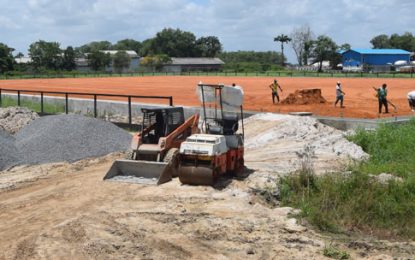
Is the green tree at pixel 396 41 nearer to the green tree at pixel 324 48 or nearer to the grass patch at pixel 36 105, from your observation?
the green tree at pixel 324 48

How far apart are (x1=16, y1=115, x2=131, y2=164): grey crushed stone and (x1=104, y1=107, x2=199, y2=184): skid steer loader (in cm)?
403

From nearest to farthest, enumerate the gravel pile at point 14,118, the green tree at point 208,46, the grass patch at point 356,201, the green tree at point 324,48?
the grass patch at point 356,201, the gravel pile at point 14,118, the green tree at point 324,48, the green tree at point 208,46

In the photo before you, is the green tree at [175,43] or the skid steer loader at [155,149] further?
the green tree at [175,43]

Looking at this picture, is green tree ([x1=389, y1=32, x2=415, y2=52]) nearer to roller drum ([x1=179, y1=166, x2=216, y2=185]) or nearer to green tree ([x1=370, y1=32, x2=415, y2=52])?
green tree ([x1=370, y1=32, x2=415, y2=52])

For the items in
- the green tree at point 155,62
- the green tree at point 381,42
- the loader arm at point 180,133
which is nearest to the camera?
the loader arm at point 180,133

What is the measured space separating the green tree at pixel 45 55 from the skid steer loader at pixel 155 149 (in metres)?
122

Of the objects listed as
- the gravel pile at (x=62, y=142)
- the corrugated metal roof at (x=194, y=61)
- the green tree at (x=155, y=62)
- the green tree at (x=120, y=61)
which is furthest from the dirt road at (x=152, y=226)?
the corrugated metal roof at (x=194, y=61)

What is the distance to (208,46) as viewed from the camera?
615ft

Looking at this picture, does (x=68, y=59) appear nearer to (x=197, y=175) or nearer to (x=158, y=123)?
(x=158, y=123)

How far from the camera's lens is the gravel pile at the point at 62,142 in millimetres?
18141

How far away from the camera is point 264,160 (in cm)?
1728

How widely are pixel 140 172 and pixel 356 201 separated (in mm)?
5273

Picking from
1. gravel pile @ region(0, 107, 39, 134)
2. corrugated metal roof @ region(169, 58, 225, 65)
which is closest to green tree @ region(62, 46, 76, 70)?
corrugated metal roof @ region(169, 58, 225, 65)

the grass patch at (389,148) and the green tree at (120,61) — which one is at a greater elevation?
the green tree at (120,61)
